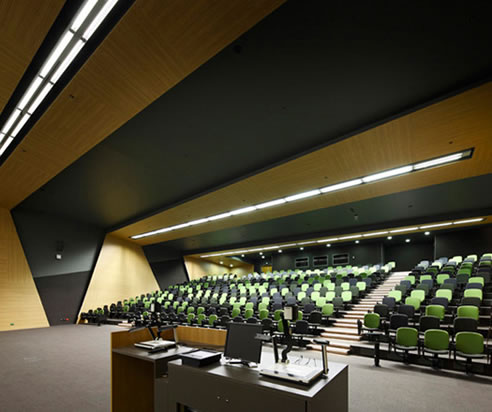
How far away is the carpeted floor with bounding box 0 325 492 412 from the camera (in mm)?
3842

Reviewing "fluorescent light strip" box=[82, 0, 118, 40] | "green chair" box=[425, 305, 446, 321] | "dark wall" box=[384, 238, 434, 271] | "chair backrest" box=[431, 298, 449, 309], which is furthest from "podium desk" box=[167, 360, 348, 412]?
"dark wall" box=[384, 238, 434, 271]

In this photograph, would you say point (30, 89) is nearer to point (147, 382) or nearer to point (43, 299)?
point (147, 382)

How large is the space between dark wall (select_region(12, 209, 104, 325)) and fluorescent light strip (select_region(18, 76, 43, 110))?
8789 mm

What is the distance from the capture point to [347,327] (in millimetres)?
8656

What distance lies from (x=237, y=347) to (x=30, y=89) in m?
5.33

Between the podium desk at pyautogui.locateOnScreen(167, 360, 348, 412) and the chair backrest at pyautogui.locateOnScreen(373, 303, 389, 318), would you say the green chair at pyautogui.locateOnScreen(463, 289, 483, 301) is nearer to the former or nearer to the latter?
the chair backrest at pyautogui.locateOnScreen(373, 303, 389, 318)

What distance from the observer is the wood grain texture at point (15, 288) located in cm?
1164

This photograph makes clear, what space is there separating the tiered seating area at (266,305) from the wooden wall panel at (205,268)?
502 cm

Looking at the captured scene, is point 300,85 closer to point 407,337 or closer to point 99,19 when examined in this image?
point 99,19

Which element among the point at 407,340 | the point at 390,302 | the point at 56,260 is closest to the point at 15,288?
the point at 56,260

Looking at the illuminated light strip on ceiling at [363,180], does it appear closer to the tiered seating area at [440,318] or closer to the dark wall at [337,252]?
the tiered seating area at [440,318]

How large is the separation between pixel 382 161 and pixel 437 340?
378cm

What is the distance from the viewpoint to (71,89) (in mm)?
5102

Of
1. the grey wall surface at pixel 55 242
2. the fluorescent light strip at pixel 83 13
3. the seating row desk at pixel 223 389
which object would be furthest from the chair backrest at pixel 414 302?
the grey wall surface at pixel 55 242
